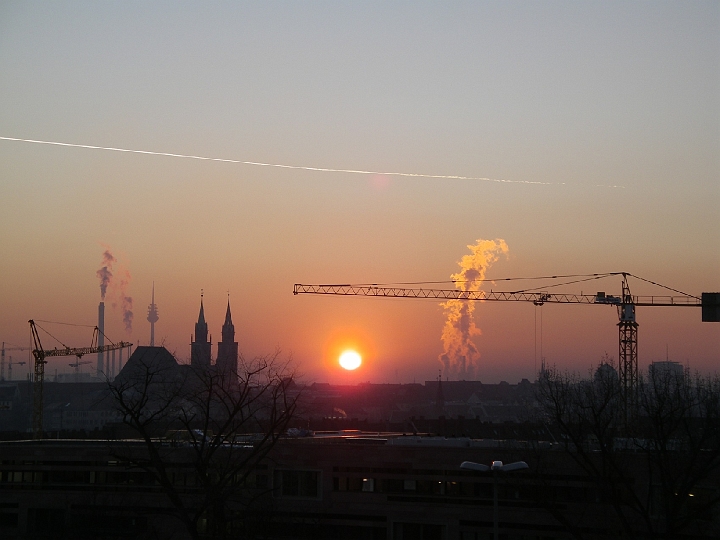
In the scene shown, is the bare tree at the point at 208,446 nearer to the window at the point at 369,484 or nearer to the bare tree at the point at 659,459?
the window at the point at 369,484

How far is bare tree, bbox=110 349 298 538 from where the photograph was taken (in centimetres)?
2292

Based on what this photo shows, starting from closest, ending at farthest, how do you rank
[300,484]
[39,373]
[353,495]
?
[353,495]
[300,484]
[39,373]

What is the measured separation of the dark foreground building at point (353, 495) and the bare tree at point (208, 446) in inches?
35.6

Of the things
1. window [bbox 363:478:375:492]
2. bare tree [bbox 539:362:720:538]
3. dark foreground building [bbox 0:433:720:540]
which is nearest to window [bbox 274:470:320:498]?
dark foreground building [bbox 0:433:720:540]

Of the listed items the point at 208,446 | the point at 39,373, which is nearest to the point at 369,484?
the point at 208,446

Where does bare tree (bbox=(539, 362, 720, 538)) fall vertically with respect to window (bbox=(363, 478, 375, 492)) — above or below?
above

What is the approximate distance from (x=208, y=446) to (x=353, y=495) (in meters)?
18.1

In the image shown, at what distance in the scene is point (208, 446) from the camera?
1072 inches

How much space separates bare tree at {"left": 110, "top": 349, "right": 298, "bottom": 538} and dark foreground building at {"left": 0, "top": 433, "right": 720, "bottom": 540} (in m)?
0.90

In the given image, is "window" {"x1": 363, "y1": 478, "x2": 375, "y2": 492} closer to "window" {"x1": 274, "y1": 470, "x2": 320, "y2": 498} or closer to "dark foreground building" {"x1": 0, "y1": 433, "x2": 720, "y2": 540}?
"dark foreground building" {"x1": 0, "y1": 433, "x2": 720, "y2": 540}

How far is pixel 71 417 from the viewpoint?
198 meters

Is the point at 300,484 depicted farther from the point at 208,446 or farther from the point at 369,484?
the point at 208,446

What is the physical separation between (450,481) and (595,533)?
7.46 meters

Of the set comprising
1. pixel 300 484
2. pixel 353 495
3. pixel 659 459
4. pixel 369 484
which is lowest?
pixel 353 495
